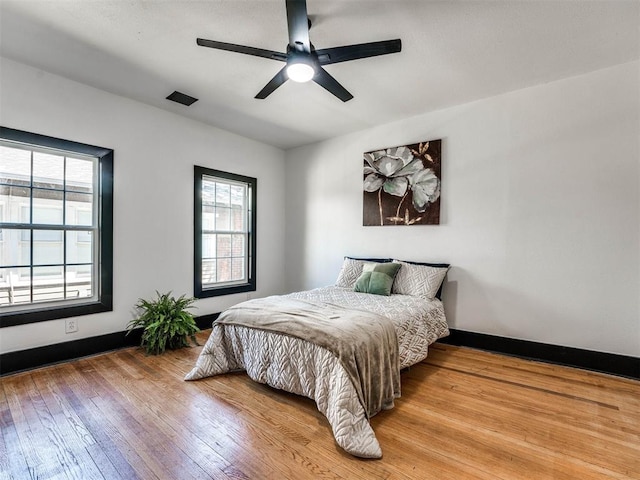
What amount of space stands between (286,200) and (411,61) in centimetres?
308

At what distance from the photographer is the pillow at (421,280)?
337 cm

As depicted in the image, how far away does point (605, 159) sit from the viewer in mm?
2789

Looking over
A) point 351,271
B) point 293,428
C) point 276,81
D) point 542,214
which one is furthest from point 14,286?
point 542,214

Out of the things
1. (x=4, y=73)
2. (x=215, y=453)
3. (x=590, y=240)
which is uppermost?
(x=4, y=73)

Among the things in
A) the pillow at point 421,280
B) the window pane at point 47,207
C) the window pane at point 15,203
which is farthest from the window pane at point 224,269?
the pillow at point 421,280

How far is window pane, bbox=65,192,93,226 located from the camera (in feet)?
10.1

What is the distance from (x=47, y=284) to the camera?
2979 mm

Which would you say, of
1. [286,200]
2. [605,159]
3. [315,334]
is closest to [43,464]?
[315,334]

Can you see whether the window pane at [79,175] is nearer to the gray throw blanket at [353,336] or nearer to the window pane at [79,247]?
the window pane at [79,247]

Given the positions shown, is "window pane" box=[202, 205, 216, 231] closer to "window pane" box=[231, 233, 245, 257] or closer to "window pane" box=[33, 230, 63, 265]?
"window pane" box=[231, 233, 245, 257]

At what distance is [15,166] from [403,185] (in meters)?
3.97

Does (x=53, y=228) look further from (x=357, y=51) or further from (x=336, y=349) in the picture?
(x=357, y=51)

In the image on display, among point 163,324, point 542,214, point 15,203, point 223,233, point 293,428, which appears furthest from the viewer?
point 223,233

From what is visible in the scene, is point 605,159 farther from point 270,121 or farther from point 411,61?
point 270,121
